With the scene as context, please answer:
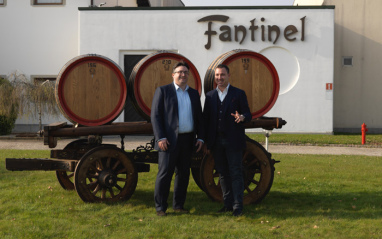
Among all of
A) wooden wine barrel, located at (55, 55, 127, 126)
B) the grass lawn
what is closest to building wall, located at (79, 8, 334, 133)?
the grass lawn

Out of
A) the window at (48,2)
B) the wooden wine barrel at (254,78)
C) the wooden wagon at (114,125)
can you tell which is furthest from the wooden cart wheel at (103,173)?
the window at (48,2)

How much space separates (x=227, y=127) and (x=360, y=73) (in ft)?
54.6

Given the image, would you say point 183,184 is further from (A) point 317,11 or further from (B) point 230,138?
(A) point 317,11

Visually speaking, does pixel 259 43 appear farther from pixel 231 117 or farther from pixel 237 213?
pixel 237 213

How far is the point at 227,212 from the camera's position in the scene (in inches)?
225

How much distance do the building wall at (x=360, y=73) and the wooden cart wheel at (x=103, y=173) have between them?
16.1m

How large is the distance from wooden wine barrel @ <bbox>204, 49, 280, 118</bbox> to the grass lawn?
1.34 meters

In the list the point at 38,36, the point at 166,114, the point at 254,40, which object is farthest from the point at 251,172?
the point at 38,36

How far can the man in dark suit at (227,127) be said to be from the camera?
5574mm

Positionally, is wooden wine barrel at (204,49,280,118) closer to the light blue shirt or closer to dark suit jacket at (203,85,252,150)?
dark suit jacket at (203,85,252,150)

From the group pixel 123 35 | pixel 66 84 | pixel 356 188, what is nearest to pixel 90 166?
pixel 66 84

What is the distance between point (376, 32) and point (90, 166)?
17.9 meters

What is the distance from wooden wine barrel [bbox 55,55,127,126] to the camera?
601 cm

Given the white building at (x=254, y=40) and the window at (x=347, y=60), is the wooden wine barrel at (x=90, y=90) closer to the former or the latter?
the white building at (x=254, y=40)
